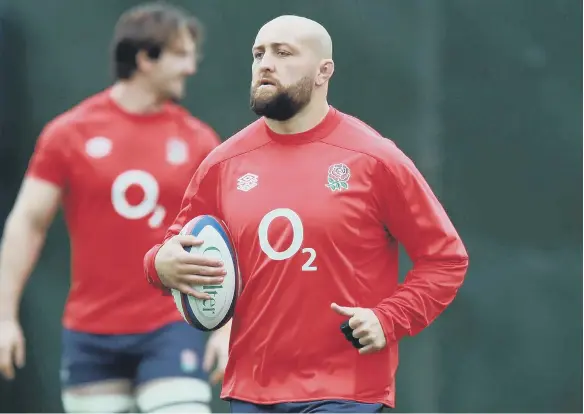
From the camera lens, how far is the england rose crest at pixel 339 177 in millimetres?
4598

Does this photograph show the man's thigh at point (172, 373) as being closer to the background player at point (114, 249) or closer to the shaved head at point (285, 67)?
the background player at point (114, 249)

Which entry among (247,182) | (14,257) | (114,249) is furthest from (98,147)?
(247,182)

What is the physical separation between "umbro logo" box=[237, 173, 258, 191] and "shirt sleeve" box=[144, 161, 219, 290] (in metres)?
0.13

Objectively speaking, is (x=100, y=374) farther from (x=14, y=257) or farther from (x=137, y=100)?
(x=137, y=100)

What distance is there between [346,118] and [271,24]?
423 mm

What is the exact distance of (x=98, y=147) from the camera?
645 cm

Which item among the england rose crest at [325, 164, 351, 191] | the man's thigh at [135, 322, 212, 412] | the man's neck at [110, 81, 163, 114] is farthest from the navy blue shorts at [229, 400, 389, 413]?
A: the man's neck at [110, 81, 163, 114]

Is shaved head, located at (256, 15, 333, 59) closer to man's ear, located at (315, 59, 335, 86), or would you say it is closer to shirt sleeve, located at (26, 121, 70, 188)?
man's ear, located at (315, 59, 335, 86)

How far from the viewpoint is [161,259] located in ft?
15.2

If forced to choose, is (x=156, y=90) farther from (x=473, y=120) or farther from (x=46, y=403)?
(x=46, y=403)

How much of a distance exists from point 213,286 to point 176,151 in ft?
6.32

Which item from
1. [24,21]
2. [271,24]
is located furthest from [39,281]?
[271,24]

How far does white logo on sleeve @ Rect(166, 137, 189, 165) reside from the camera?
6.43m

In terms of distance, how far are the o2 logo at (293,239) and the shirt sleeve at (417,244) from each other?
276mm
